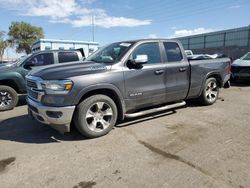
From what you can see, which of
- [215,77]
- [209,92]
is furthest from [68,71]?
[215,77]

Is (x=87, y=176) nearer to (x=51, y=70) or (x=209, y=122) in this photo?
(x=51, y=70)

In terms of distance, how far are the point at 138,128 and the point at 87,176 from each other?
6.30ft

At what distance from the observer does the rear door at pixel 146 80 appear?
4.53 m

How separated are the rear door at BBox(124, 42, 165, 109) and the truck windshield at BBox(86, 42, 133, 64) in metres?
0.23

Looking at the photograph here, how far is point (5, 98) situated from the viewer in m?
6.69

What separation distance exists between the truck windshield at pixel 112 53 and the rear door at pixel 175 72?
103cm

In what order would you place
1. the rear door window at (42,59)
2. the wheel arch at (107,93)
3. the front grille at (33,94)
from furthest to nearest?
the rear door window at (42,59) → the front grille at (33,94) → the wheel arch at (107,93)

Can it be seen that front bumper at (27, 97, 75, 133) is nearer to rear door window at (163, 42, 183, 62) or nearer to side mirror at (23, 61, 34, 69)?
rear door window at (163, 42, 183, 62)

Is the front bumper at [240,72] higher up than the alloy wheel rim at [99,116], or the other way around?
the front bumper at [240,72]

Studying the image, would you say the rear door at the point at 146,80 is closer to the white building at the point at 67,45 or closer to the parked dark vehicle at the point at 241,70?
the parked dark vehicle at the point at 241,70

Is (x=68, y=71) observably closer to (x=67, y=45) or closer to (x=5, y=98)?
(x=5, y=98)

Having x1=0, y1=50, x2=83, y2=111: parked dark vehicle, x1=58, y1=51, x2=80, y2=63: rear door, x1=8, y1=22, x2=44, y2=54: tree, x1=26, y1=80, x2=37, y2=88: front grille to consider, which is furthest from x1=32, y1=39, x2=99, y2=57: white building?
x1=8, y1=22, x2=44, y2=54: tree

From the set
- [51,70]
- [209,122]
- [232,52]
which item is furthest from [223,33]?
[51,70]

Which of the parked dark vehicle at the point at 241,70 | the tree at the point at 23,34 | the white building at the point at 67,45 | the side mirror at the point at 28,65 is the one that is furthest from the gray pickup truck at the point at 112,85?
the tree at the point at 23,34
